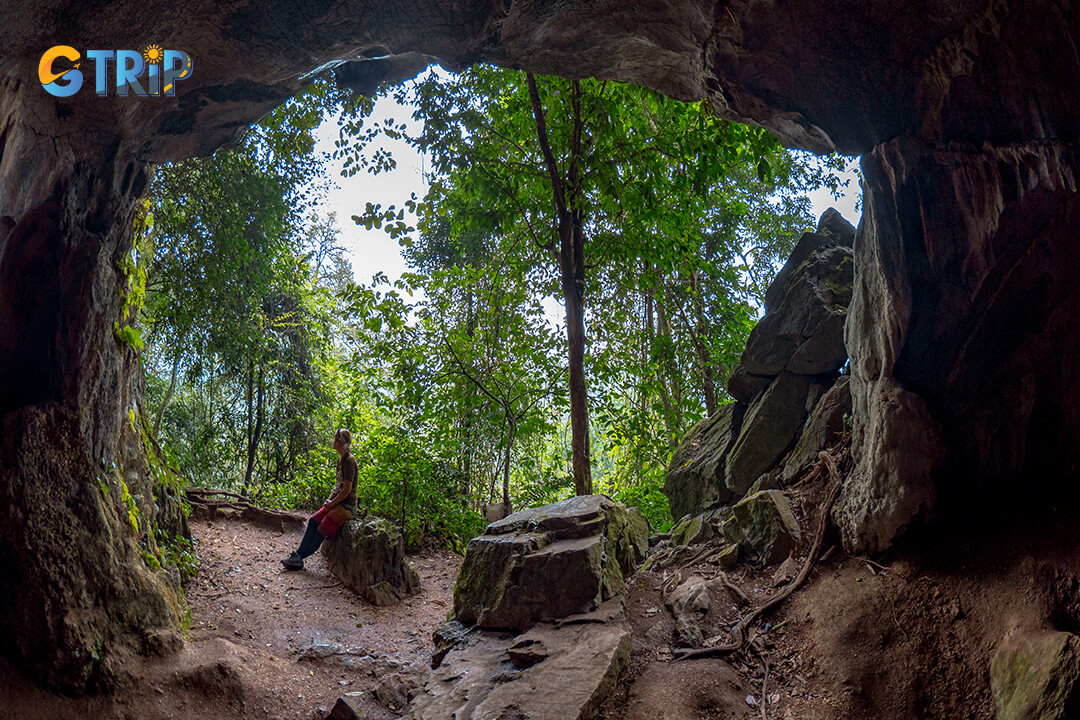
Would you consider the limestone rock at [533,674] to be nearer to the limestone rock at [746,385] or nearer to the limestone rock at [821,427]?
the limestone rock at [821,427]

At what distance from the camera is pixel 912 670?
132 inches

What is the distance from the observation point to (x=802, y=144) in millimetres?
4609

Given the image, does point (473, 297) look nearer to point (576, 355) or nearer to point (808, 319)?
point (576, 355)

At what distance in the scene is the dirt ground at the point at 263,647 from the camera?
11.9ft

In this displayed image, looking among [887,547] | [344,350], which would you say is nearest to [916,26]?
[887,547]

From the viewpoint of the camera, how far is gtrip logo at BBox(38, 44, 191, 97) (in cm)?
370

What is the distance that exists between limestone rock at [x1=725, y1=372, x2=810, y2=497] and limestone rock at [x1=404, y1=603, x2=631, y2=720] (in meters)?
2.60

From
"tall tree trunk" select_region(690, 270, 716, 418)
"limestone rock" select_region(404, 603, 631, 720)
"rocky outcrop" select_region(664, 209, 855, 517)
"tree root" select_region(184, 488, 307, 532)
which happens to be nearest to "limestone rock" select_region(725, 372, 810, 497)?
"rocky outcrop" select_region(664, 209, 855, 517)

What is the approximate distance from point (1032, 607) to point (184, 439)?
13100mm

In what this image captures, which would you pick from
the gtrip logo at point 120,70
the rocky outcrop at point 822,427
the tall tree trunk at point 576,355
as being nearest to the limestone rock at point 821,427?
the rocky outcrop at point 822,427

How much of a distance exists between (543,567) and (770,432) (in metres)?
3.17

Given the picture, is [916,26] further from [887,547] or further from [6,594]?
[6,594]

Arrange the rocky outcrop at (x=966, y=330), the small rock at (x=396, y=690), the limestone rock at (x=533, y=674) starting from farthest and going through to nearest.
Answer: the small rock at (x=396, y=690) → the limestone rock at (x=533, y=674) → the rocky outcrop at (x=966, y=330)

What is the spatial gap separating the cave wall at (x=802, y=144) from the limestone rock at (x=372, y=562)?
312 cm
